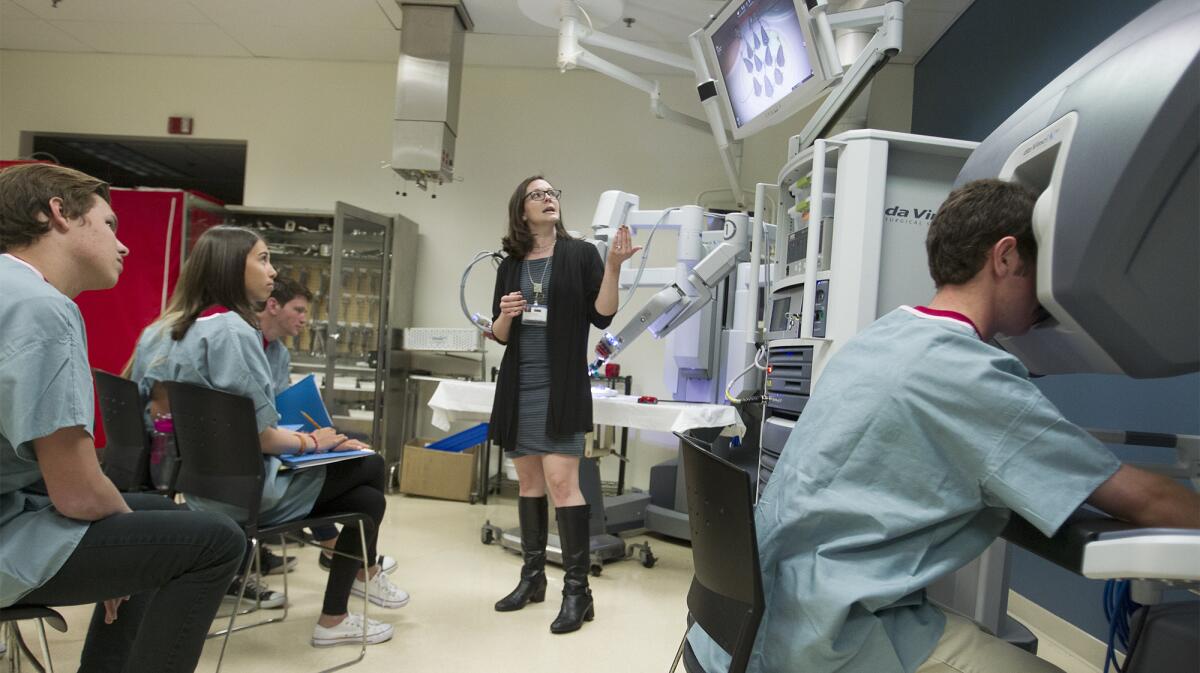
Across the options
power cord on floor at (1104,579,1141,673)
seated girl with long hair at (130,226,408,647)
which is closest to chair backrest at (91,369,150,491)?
seated girl with long hair at (130,226,408,647)

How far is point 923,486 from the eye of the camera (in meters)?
1.00

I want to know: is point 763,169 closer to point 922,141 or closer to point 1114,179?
point 922,141

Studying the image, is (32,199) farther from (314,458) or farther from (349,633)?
(349,633)

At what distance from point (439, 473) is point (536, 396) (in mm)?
2332

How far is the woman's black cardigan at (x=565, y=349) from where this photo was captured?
259 centimetres

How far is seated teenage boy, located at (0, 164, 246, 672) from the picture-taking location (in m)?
1.25

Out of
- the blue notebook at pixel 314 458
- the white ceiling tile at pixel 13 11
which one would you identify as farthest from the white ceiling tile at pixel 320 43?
the blue notebook at pixel 314 458

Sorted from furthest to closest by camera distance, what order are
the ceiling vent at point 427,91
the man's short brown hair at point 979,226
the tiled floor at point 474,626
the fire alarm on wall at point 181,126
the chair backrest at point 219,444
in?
the fire alarm on wall at point 181,126, the ceiling vent at point 427,91, the tiled floor at point 474,626, the chair backrest at point 219,444, the man's short brown hair at point 979,226

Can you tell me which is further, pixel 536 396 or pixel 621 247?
pixel 536 396

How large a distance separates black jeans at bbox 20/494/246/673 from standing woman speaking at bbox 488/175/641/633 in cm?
118

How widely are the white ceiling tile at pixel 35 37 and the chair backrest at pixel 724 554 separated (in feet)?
19.6

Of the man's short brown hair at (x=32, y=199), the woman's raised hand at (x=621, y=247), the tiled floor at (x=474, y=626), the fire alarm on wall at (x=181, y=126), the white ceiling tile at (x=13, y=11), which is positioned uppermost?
the white ceiling tile at (x=13, y=11)

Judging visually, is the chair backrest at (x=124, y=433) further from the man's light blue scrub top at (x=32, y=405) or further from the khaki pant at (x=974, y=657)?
the khaki pant at (x=974, y=657)

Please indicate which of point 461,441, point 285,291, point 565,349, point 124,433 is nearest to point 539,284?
point 565,349
